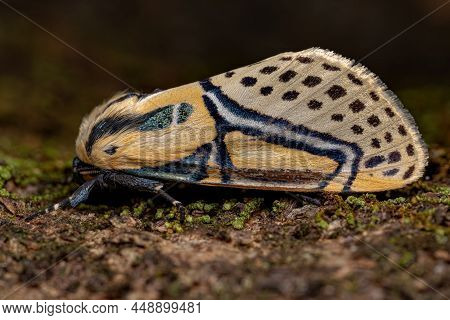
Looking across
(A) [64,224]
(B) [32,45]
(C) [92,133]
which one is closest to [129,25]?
(B) [32,45]

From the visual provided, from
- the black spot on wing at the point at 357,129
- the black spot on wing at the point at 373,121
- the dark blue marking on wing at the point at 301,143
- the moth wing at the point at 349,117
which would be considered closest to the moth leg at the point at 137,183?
the dark blue marking on wing at the point at 301,143

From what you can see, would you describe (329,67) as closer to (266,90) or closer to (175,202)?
(266,90)

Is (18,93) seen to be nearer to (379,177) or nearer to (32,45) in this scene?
(32,45)

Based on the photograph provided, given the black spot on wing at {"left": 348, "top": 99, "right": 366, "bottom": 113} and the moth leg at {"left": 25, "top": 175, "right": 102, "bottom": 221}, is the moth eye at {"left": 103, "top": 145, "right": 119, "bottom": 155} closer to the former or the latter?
the moth leg at {"left": 25, "top": 175, "right": 102, "bottom": 221}

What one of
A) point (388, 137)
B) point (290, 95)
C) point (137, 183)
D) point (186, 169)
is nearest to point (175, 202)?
point (186, 169)

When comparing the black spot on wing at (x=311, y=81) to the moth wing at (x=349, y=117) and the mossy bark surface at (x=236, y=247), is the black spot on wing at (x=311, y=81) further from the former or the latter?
the mossy bark surface at (x=236, y=247)

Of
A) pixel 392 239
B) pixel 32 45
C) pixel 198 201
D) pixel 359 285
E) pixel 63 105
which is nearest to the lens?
pixel 359 285
